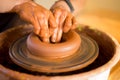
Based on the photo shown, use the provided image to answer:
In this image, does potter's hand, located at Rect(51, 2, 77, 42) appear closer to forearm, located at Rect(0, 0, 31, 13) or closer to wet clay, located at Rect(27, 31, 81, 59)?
wet clay, located at Rect(27, 31, 81, 59)

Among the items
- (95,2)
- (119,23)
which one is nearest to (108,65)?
(119,23)

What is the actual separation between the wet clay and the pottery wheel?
23 mm

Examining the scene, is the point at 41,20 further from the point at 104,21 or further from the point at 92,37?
the point at 104,21

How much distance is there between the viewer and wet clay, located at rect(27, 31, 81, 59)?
1086 mm

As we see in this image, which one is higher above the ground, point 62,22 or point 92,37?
point 62,22

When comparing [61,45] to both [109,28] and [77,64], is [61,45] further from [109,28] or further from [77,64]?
[109,28]

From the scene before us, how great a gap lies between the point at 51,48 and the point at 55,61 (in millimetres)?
66

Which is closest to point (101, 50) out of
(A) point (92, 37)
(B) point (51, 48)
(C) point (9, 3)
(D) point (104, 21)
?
(A) point (92, 37)

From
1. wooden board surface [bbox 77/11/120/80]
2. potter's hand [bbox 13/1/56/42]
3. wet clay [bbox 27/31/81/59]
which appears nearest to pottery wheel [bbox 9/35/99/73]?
wet clay [bbox 27/31/81/59]

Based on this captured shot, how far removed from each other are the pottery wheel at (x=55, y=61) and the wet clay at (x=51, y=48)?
2 cm

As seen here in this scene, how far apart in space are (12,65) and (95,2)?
1.67 m


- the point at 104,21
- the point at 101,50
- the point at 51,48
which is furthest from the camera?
the point at 104,21

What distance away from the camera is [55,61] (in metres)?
1.10

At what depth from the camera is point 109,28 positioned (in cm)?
219
